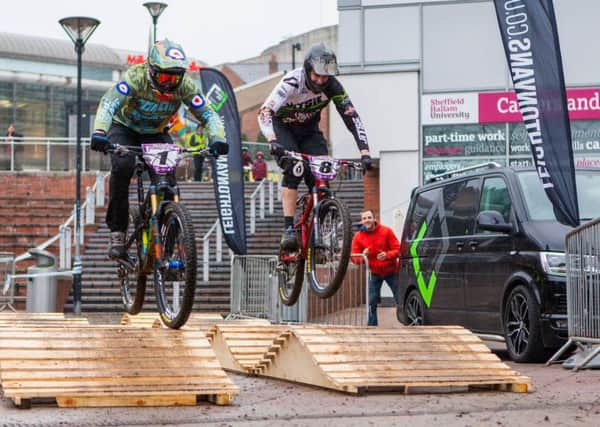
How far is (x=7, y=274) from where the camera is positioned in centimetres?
2375

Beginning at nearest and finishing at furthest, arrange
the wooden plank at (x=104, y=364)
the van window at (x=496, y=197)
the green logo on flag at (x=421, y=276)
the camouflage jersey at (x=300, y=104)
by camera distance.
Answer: the wooden plank at (x=104, y=364), the camouflage jersey at (x=300, y=104), the van window at (x=496, y=197), the green logo on flag at (x=421, y=276)

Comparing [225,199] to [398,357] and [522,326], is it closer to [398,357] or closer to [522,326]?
[522,326]

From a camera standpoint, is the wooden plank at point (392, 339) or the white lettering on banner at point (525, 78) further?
the white lettering on banner at point (525, 78)

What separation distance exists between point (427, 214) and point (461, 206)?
3.39 ft

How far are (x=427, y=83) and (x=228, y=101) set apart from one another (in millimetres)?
6141

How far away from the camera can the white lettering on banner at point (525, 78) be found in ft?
40.3

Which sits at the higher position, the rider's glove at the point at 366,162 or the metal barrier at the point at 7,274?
the rider's glove at the point at 366,162

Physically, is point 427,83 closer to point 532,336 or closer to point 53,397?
point 532,336

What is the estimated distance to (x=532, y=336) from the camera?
12.4 metres

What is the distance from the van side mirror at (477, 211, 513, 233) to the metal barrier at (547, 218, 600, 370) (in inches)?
46.0

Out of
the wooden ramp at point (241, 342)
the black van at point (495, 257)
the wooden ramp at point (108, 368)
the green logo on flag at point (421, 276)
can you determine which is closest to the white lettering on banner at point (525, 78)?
the black van at point (495, 257)

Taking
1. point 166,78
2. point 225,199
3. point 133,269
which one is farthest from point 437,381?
point 225,199

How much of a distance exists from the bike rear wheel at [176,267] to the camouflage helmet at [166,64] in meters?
1.06

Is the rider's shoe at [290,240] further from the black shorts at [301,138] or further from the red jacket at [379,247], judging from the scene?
the red jacket at [379,247]
